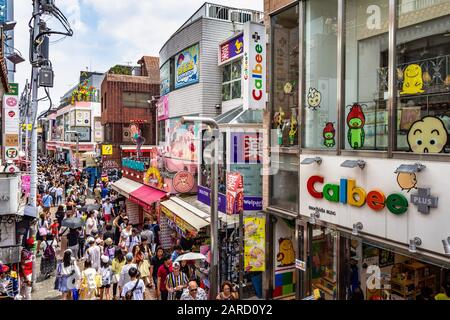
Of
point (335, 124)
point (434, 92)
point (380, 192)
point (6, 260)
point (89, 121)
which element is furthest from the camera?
point (89, 121)

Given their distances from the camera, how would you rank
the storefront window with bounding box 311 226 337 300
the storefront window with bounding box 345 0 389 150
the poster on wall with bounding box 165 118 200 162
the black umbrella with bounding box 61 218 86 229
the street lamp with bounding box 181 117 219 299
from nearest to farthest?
the street lamp with bounding box 181 117 219 299, the storefront window with bounding box 345 0 389 150, the storefront window with bounding box 311 226 337 300, the black umbrella with bounding box 61 218 86 229, the poster on wall with bounding box 165 118 200 162

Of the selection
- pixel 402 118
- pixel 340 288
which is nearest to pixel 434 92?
pixel 402 118

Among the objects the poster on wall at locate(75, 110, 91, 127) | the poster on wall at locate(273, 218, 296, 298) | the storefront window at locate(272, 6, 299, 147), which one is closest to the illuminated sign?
the storefront window at locate(272, 6, 299, 147)

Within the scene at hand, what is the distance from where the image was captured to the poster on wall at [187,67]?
19.0 metres

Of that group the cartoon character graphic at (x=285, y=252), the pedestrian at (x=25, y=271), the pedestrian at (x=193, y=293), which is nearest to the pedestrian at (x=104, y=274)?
the pedestrian at (x=25, y=271)

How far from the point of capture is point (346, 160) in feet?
28.9

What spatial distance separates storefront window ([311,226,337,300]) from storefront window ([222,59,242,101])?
29.5 feet

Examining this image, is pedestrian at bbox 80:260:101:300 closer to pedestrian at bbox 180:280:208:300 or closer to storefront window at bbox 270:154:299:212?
pedestrian at bbox 180:280:208:300

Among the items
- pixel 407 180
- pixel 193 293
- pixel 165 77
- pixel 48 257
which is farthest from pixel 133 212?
pixel 407 180

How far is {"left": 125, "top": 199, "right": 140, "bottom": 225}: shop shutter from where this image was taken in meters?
24.2

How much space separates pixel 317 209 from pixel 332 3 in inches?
220

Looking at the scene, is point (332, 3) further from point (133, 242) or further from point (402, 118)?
point (133, 242)

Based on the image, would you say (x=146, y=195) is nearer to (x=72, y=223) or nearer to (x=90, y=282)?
(x=72, y=223)

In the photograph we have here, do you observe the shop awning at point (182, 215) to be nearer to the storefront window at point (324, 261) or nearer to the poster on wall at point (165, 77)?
the storefront window at point (324, 261)
